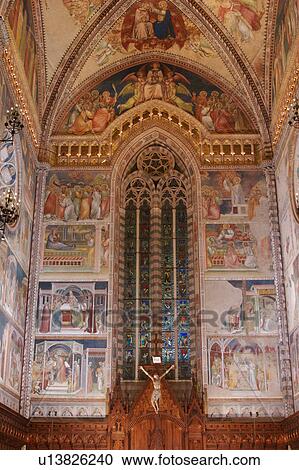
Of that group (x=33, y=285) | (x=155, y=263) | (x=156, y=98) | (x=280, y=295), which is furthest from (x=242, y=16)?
(x=33, y=285)

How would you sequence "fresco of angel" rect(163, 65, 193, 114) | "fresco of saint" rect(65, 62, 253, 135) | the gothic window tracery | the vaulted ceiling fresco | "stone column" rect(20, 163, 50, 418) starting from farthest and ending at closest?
"fresco of angel" rect(163, 65, 193, 114)
"fresco of saint" rect(65, 62, 253, 135)
the gothic window tracery
the vaulted ceiling fresco
"stone column" rect(20, 163, 50, 418)

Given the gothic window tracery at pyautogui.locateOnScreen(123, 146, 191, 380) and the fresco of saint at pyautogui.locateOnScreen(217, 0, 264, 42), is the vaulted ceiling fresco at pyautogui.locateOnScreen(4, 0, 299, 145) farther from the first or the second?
the gothic window tracery at pyautogui.locateOnScreen(123, 146, 191, 380)

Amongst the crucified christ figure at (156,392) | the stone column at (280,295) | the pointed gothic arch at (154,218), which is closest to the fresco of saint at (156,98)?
the pointed gothic arch at (154,218)

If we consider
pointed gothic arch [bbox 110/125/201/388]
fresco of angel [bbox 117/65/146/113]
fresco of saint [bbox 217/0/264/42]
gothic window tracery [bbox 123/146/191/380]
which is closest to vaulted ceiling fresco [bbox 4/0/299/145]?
fresco of saint [bbox 217/0/264/42]

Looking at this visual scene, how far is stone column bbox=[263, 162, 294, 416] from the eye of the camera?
16.3 meters

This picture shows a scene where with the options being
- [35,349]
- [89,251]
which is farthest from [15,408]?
[89,251]

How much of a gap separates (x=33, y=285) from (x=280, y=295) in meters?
6.95

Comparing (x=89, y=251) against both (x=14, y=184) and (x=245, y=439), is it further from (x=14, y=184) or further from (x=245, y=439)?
(x=245, y=439)

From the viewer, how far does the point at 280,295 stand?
1722 centimetres

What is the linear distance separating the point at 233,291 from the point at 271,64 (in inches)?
267

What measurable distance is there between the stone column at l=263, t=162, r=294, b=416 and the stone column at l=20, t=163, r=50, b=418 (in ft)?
22.2

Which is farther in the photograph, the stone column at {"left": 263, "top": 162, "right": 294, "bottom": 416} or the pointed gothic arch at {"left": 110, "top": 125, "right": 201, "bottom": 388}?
the pointed gothic arch at {"left": 110, "top": 125, "right": 201, "bottom": 388}

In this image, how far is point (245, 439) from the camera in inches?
637

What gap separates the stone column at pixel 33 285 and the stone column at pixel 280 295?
22.2ft
